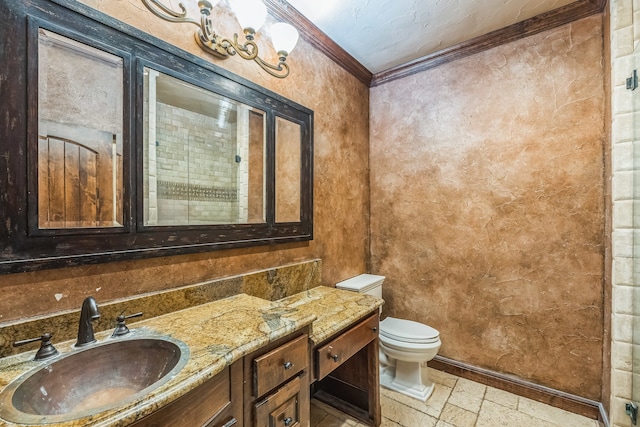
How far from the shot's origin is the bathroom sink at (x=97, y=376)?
75 centimetres

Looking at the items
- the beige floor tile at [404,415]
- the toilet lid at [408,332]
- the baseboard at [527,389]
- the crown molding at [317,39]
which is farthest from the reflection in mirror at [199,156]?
the baseboard at [527,389]

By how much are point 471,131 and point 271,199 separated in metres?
1.57

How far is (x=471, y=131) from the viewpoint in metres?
2.17

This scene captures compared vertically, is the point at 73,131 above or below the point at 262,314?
above

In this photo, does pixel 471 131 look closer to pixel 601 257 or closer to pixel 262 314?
pixel 601 257

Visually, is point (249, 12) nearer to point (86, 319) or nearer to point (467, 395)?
point (86, 319)

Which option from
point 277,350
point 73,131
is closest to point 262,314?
point 277,350

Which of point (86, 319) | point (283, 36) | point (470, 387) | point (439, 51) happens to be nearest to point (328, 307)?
point (86, 319)

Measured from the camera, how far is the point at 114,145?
3.67ft

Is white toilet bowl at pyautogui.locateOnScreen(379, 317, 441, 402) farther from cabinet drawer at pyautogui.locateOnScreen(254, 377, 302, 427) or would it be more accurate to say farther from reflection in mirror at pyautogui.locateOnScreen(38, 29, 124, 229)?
reflection in mirror at pyautogui.locateOnScreen(38, 29, 124, 229)

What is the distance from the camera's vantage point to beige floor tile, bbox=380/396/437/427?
1.76m

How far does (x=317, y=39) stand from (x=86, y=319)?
6.66 ft

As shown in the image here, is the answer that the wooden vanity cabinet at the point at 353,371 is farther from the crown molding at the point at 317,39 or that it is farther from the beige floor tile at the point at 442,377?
the crown molding at the point at 317,39

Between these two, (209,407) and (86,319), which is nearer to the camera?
(209,407)
